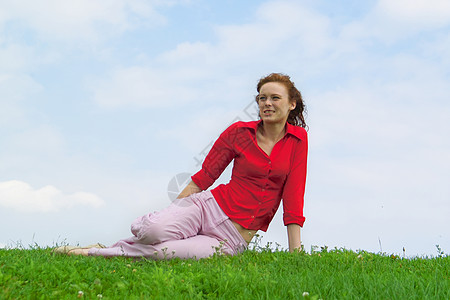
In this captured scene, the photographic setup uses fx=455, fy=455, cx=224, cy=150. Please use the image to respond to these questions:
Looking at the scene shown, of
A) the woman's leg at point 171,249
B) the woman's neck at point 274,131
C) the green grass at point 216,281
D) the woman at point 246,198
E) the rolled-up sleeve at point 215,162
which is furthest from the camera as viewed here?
the rolled-up sleeve at point 215,162

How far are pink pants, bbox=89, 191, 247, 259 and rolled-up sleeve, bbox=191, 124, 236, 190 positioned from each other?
0.21 meters

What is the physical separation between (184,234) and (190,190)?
75cm

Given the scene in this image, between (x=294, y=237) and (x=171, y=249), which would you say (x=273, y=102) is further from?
(x=171, y=249)

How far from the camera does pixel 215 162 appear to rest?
23.1 feet

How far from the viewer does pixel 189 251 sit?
638cm

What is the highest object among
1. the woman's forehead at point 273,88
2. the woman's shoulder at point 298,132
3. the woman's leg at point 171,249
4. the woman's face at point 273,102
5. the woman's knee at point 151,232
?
the woman's forehead at point 273,88

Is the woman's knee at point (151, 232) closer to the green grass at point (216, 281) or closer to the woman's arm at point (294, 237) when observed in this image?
the green grass at point (216, 281)

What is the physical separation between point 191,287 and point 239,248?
8.61 feet

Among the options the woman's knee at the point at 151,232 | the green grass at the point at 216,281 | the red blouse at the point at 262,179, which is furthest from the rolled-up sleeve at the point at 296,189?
the woman's knee at the point at 151,232

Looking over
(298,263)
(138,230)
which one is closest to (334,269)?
(298,263)

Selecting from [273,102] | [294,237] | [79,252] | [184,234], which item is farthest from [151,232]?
[273,102]

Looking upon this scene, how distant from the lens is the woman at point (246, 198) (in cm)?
657

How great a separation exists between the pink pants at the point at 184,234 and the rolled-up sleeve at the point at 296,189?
2.68 feet

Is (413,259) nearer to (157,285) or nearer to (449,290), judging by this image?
(449,290)
